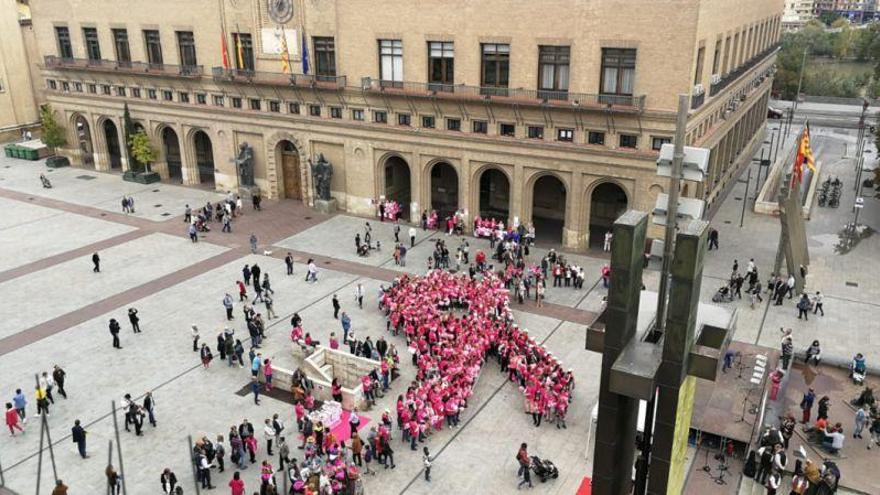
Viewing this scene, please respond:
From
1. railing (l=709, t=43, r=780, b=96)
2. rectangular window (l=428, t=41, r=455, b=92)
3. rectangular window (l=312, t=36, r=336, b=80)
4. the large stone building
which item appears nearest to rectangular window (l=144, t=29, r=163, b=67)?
the large stone building

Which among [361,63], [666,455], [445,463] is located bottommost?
[445,463]

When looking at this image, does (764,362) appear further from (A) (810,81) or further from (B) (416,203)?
(A) (810,81)

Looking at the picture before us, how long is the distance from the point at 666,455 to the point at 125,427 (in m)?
20.2

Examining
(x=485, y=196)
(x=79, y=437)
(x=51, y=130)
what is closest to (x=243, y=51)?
(x=485, y=196)

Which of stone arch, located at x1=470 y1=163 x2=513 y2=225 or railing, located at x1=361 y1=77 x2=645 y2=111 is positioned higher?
railing, located at x1=361 y1=77 x2=645 y2=111

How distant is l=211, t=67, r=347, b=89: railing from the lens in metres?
46.2

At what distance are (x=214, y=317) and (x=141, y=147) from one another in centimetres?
2771

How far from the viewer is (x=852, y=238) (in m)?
44.2

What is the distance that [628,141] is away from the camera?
38094 mm

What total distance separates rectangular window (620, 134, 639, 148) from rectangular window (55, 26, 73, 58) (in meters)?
47.5

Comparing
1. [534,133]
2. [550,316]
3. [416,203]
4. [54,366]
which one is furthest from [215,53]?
[550,316]

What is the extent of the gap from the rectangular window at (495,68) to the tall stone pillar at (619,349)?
30209 millimetres

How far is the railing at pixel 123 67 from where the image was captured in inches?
2048

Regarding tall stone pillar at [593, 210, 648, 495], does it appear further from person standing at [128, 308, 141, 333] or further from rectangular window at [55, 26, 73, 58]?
rectangular window at [55, 26, 73, 58]
